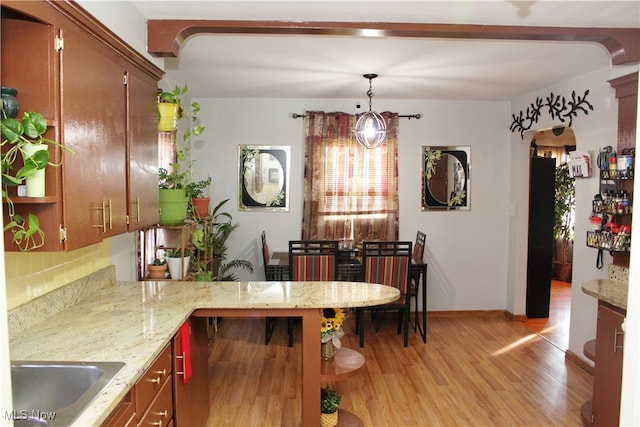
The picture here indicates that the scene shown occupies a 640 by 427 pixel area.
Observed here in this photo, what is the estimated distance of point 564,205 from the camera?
7016mm

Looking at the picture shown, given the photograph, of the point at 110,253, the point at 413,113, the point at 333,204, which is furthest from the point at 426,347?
the point at 110,253

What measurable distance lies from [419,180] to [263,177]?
1736 millimetres

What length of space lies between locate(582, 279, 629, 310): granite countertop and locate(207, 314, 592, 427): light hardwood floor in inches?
35.2

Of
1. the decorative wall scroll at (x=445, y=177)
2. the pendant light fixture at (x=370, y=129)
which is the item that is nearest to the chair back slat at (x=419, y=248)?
the decorative wall scroll at (x=445, y=177)

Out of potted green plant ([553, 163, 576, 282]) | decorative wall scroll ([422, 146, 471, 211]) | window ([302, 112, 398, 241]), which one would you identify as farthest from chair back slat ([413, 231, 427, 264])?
potted green plant ([553, 163, 576, 282])

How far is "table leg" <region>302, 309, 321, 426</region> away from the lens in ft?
8.25

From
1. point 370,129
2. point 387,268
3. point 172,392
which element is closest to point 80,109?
point 172,392

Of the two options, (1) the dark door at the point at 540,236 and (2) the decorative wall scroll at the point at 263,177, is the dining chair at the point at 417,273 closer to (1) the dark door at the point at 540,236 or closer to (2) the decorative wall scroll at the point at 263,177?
(1) the dark door at the point at 540,236

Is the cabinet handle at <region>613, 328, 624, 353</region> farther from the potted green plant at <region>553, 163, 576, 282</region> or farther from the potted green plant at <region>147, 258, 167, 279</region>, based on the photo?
the potted green plant at <region>553, 163, 576, 282</region>

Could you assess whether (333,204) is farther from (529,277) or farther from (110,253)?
(110,253)

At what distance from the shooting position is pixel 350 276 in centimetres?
478

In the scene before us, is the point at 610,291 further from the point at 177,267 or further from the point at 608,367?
the point at 177,267

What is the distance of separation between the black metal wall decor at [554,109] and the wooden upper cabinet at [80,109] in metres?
3.52

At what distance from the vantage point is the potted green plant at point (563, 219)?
273 inches
